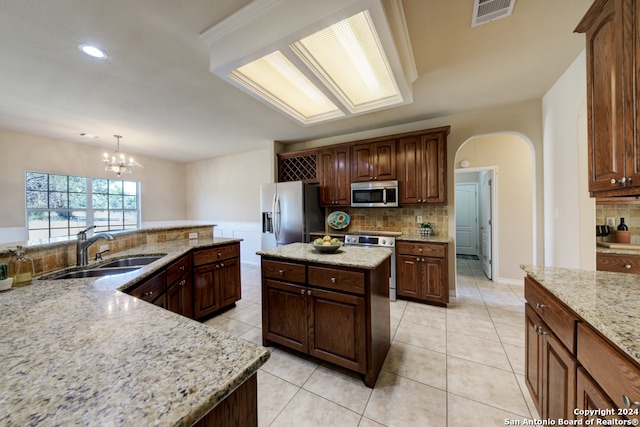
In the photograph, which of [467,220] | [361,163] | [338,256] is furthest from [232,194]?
[467,220]

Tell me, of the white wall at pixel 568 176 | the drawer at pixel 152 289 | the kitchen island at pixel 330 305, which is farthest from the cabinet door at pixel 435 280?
the drawer at pixel 152 289

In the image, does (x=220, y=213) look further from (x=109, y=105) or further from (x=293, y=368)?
(x=293, y=368)

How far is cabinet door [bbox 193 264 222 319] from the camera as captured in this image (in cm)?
250

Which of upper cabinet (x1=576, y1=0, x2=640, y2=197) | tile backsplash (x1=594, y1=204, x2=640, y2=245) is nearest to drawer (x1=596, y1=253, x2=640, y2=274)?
tile backsplash (x1=594, y1=204, x2=640, y2=245)

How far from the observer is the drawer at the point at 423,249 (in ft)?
9.66

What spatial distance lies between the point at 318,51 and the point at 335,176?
2.10 meters

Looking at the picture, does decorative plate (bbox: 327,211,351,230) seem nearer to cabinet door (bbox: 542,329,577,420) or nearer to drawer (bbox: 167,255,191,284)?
drawer (bbox: 167,255,191,284)

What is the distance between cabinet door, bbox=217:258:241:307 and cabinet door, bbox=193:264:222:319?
58mm

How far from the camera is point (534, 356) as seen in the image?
4.53 feet

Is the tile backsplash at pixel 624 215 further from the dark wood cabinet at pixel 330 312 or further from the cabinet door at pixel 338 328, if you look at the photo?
the cabinet door at pixel 338 328

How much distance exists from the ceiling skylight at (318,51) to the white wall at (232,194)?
274cm

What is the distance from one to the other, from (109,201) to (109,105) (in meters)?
3.27

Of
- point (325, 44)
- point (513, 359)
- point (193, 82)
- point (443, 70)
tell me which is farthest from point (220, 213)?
point (513, 359)

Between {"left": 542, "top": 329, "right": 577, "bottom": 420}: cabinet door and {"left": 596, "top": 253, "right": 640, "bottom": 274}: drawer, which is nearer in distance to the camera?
{"left": 542, "top": 329, "right": 577, "bottom": 420}: cabinet door
